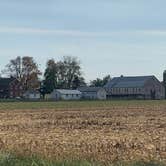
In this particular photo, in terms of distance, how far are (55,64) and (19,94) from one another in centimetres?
1791

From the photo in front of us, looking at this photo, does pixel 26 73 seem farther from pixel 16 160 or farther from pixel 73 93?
pixel 16 160

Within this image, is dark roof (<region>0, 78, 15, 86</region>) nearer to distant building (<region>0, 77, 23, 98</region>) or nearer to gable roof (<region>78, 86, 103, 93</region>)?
distant building (<region>0, 77, 23, 98</region>)

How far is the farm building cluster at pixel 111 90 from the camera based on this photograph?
166 metres

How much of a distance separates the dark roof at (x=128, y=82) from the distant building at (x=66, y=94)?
50.0ft

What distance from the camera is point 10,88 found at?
539ft

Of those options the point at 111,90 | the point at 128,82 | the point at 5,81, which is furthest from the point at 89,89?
the point at 5,81

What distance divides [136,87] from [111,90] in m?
8.81

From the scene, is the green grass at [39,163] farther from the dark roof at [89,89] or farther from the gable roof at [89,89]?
the dark roof at [89,89]

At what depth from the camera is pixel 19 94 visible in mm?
167500

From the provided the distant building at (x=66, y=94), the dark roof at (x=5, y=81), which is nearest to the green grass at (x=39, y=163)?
the distant building at (x=66, y=94)

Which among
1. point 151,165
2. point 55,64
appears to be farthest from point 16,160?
point 55,64

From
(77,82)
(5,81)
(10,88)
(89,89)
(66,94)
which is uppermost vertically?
(77,82)

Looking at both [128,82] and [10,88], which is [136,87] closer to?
[128,82]

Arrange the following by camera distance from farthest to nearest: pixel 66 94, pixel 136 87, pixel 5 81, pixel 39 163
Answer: pixel 136 87, pixel 66 94, pixel 5 81, pixel 39 163
